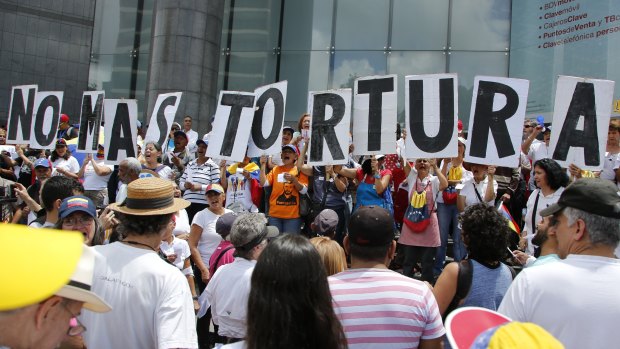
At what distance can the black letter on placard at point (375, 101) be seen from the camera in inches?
271

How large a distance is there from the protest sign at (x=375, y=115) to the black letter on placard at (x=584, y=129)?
1860mm

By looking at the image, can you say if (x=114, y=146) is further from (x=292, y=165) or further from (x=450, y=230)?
(x=450, y=230)

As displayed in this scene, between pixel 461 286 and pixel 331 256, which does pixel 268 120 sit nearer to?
pixel 331 256

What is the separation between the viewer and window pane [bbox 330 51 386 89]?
1555 cm

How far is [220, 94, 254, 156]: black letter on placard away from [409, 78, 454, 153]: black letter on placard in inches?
92.6

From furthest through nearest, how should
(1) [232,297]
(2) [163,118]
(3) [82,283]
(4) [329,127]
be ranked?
(2) [163,118], (4) [329,127], (1) [232,297], (3) [82,283]

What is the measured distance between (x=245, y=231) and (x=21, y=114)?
7.39m

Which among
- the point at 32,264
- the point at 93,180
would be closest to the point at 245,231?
the point at 32,264

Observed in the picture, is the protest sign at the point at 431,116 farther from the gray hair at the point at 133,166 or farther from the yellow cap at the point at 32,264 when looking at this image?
the yellow cap at the point at 32,264

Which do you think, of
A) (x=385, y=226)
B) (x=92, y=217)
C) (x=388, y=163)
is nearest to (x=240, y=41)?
(x=388, y=163)

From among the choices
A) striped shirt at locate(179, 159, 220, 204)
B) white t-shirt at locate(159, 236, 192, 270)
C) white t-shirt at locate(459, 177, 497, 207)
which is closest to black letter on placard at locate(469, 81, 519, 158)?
white t-shirt at locate(459, 177, 497, 207)

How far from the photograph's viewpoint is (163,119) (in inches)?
356

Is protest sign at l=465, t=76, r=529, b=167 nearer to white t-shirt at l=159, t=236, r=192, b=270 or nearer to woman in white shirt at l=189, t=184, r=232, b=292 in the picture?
woman in white shirt at l=189, t=184, r=232, b=292

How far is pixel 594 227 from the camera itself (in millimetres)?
2625
